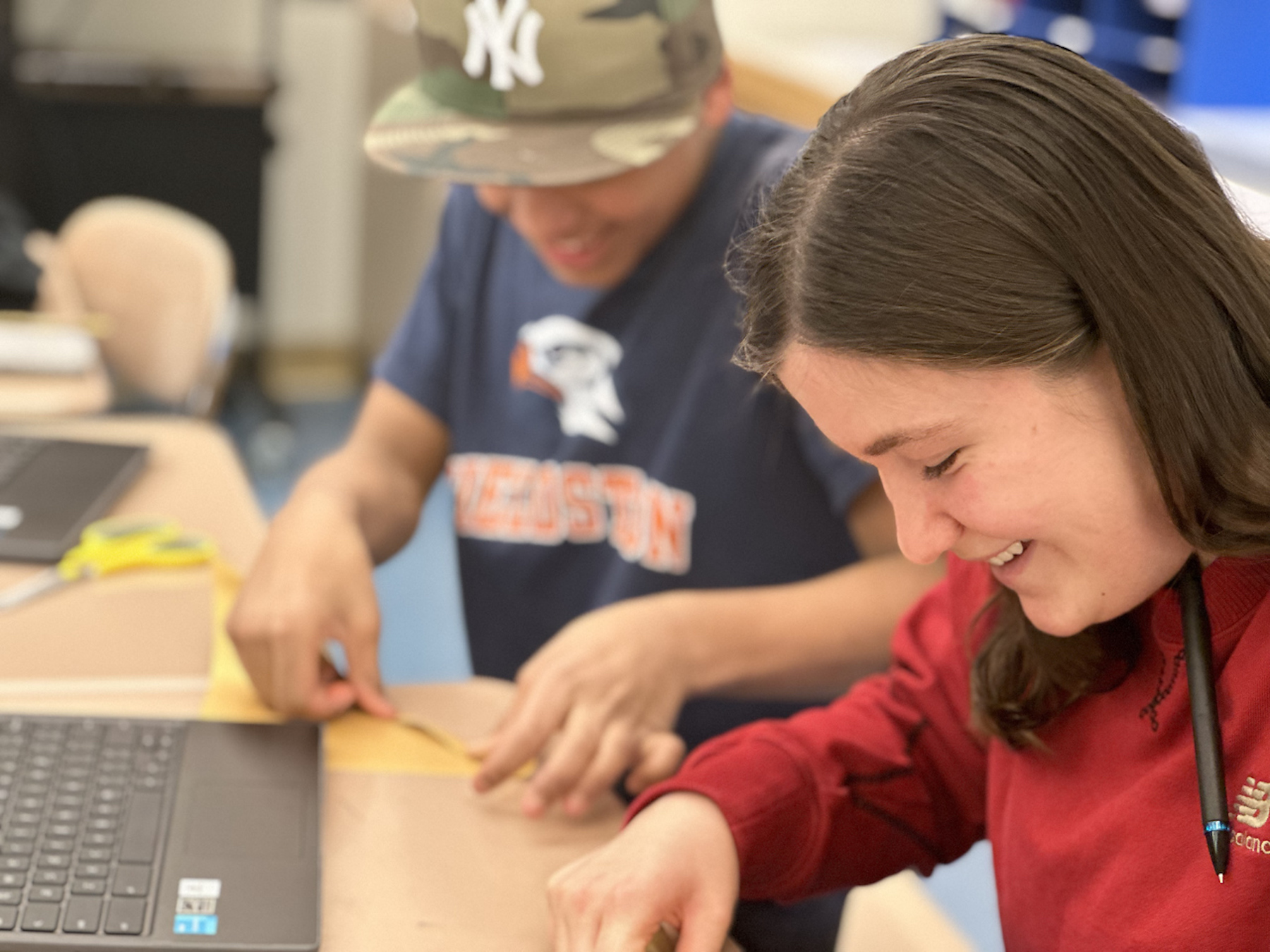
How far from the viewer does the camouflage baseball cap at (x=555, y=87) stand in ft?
3.22

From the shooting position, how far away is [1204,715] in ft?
2.12

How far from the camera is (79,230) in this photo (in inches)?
98.7

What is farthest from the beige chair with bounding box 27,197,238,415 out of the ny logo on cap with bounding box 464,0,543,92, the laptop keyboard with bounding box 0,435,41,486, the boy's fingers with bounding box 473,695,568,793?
the boy's fingers with bounding box 473,695,568,793

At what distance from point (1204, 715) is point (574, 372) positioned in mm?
728

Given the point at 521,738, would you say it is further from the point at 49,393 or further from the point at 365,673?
the point at 49,393

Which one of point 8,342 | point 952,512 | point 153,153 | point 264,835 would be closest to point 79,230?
point 8,342

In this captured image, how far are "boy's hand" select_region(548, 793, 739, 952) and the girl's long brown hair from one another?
0.31 meters

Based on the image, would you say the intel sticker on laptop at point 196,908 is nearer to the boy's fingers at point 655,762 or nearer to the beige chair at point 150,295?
the boy's fingers at point 655,762

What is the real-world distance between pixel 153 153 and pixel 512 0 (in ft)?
10.3

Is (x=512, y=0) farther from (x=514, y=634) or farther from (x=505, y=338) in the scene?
(x=514, y=634)

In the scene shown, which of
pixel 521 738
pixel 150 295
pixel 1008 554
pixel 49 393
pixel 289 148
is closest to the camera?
pixel 1008 554

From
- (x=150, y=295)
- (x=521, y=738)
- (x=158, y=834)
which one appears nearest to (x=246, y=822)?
(x=158, y=834)

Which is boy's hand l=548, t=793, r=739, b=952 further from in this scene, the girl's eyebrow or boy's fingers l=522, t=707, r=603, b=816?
the girl's eyebrow

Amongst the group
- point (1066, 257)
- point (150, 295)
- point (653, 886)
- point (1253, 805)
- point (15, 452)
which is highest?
point (1066, 257)
